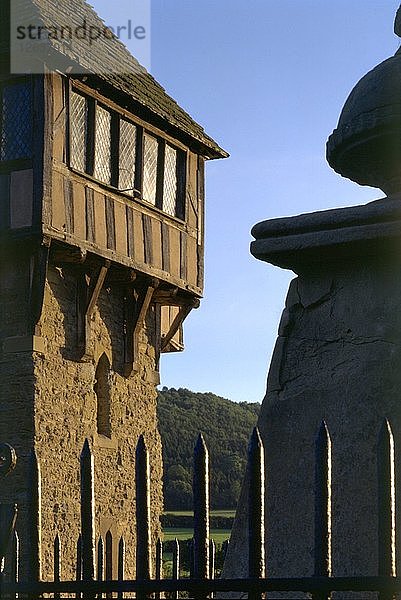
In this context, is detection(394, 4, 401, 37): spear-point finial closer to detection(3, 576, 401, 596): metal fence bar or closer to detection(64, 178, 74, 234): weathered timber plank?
detection(3, 576, 401, 596): metal fence bar

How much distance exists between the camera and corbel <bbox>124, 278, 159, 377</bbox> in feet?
56.8

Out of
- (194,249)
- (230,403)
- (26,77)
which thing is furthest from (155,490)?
(230,403)

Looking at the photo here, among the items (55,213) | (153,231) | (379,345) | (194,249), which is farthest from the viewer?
(194,249)

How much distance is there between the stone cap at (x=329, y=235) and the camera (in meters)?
2.87

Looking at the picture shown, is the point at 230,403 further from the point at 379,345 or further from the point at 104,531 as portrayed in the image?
the point at 379,345

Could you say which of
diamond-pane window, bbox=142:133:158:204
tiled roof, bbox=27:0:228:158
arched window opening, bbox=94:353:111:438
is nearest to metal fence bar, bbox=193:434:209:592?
tiled roof, bbox=27:0:228:158

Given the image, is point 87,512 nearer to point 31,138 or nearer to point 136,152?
point 31,138

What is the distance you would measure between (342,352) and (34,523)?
2.95 ft

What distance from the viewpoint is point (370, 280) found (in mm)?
2934

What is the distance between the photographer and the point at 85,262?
52.0 ft

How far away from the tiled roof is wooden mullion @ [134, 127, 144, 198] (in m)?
0.39

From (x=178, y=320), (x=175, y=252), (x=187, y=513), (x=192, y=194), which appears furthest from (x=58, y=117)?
(x=187, y=513)

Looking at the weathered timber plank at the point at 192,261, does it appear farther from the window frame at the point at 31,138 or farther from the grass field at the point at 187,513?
the grass field at the point at 187,513

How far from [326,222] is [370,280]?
0.65 ft
